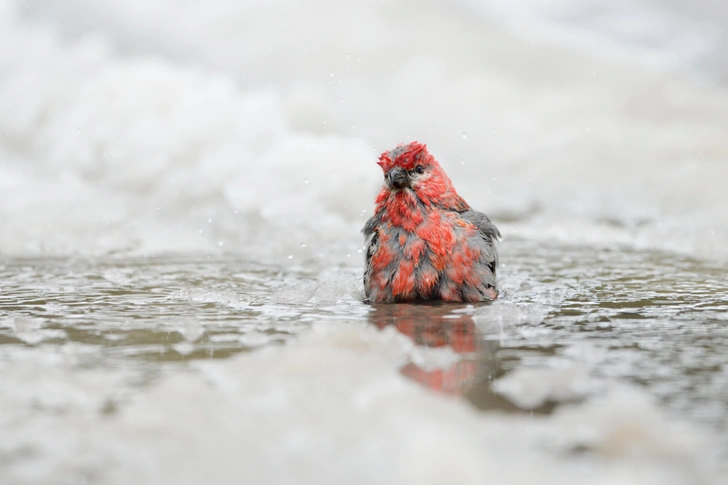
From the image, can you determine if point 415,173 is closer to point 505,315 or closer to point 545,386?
point 505,315

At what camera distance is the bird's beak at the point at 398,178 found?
445cm

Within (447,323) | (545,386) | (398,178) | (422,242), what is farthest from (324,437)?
(398,178)

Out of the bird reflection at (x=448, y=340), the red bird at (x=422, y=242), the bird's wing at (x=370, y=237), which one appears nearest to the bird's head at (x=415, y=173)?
the red bird at (x=422, y=242)

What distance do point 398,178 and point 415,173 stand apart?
0.14 meters

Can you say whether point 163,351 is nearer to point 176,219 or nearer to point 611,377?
point 611,377

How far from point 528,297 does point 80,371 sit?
2.64 meters

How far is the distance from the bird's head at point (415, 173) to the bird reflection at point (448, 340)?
653 millimetres

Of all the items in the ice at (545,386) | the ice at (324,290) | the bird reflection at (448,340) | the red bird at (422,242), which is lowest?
the ice at (545,386)

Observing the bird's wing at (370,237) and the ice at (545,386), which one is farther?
the bird's wing at (370,237)

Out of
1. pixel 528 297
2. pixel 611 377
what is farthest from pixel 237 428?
pixel 528 297

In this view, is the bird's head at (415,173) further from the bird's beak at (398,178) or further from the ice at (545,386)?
the ice at (545,386)

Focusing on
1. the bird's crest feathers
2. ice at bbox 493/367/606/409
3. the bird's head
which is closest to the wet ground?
ice at bbox 493/367/606/409

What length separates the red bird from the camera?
4.38 m

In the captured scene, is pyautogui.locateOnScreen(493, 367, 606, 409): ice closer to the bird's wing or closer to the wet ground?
the wet ground
